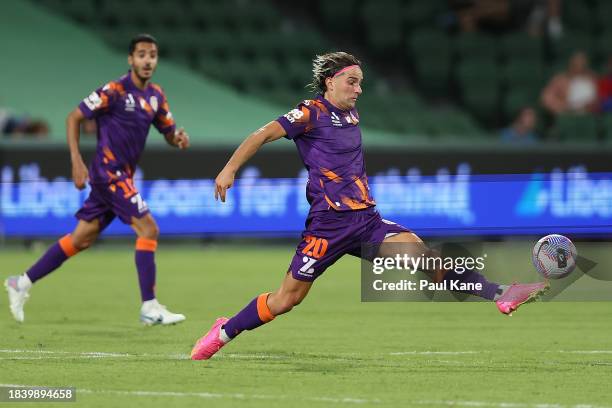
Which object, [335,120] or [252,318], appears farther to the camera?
[335,120]

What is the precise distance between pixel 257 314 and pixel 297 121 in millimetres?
1275

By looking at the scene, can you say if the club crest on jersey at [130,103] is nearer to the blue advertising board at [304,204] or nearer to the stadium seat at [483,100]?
the blue advertising board at [304,204]

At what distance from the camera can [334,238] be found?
8.75m

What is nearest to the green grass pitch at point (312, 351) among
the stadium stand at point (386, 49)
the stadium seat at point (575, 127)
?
the stadium seat at point (575, 127)

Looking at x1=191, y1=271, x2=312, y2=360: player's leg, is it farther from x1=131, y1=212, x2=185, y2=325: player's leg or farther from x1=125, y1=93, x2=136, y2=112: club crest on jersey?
x1=125, y1=93, x2=136, y2=112: club crest on jersey

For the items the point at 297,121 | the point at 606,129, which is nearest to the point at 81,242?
the point at 297,121

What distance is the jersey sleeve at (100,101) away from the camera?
1130 cm

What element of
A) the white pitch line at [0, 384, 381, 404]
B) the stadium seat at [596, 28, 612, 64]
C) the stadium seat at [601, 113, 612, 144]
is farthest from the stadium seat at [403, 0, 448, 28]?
the white pitch line at [0, 384, 381, 404]

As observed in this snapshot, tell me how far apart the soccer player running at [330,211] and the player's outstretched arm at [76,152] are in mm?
2607

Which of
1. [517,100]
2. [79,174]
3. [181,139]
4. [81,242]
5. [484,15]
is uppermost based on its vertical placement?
[484,15]

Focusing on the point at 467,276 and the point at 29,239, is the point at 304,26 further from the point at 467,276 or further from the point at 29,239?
the point at 467,276

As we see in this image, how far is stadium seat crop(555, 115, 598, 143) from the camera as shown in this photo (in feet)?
74.4

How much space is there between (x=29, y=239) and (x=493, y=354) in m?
11.2

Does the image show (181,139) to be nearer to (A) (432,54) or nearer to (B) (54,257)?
(B) (54,257)
